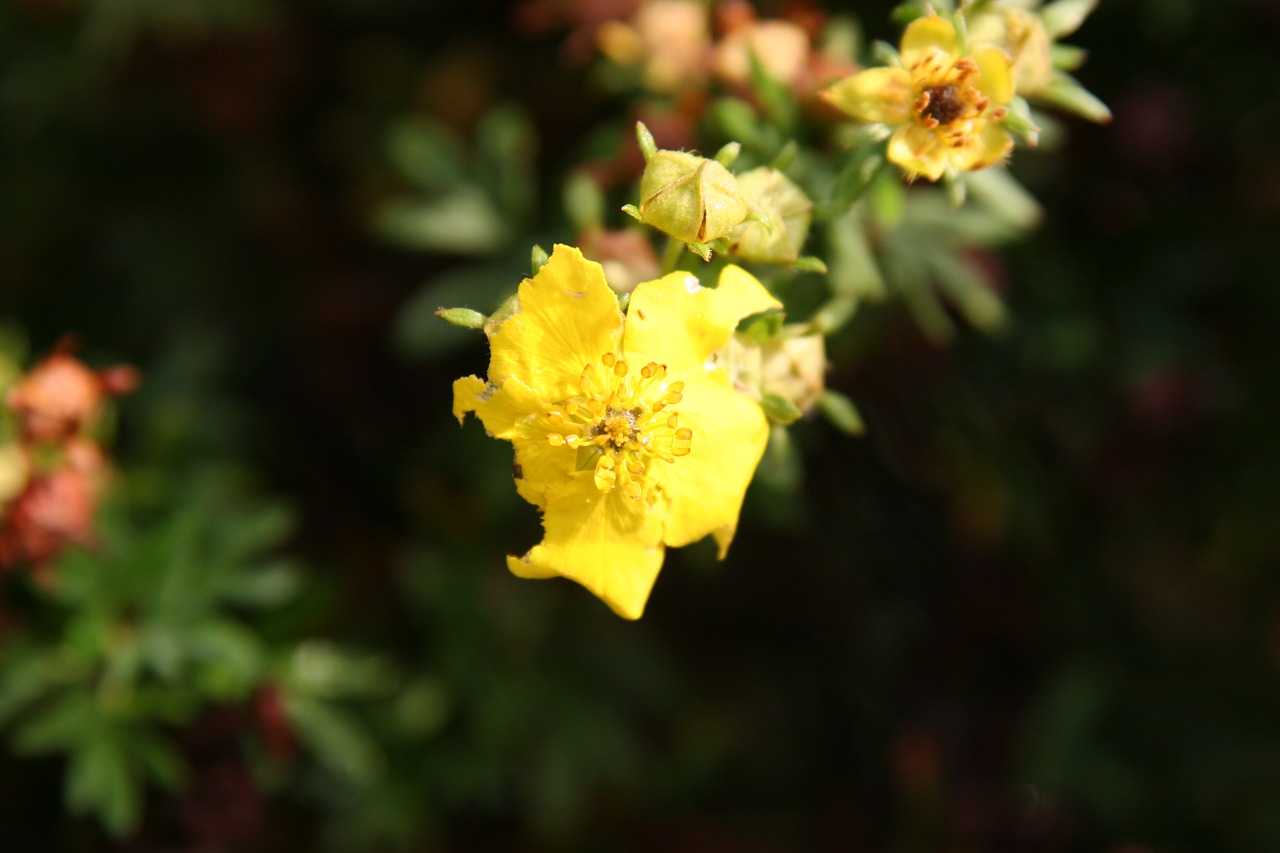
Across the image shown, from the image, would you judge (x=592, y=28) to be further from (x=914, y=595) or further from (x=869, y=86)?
(x=914, y=595)

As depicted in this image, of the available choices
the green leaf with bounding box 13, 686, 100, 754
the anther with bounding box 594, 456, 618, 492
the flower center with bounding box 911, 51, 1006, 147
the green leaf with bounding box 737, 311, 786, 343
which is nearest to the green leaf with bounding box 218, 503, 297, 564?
the green leaf with bounding box 13, 686, 100, 754

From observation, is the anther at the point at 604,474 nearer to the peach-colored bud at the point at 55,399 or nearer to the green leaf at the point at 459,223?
the peach-colored bud at the point at 55,399

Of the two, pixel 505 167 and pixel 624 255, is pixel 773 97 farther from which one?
pixel 505 167

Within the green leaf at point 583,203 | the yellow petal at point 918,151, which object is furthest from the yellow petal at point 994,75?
the green leaf at point 583,203

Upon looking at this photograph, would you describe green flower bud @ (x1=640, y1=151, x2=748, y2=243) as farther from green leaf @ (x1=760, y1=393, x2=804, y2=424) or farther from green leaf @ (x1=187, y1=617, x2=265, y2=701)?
green leaf @ (x1=187, y1=617, x2=265, y2=701)

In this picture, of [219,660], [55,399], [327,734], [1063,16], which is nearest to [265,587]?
[219,660]
